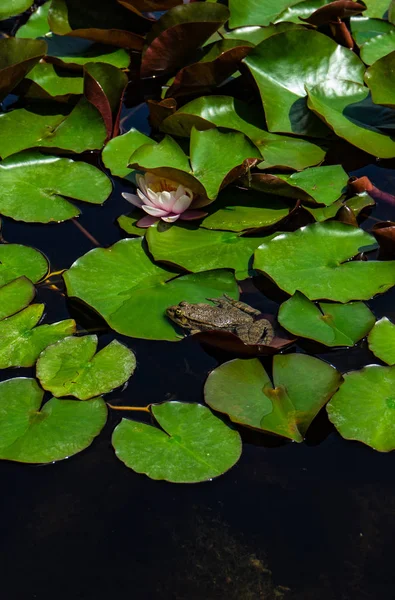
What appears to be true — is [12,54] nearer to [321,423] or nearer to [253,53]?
[253,53]

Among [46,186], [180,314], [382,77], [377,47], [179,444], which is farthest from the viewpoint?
[377,47]

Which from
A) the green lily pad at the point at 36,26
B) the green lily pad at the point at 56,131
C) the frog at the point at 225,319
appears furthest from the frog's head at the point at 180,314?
the green lily pad at the point at 36,26

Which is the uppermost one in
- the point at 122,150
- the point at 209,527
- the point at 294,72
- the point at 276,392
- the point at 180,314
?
the point at 294,72

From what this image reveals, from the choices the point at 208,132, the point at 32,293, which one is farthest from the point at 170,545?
the point at 208,132

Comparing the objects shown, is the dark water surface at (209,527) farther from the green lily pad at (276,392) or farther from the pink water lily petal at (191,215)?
the pink water lily petal at (191,215)

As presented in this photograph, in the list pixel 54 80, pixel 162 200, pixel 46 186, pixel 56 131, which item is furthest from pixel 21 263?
Answer: pixel 54 80

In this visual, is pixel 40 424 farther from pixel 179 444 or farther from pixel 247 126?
pixel 247 126
